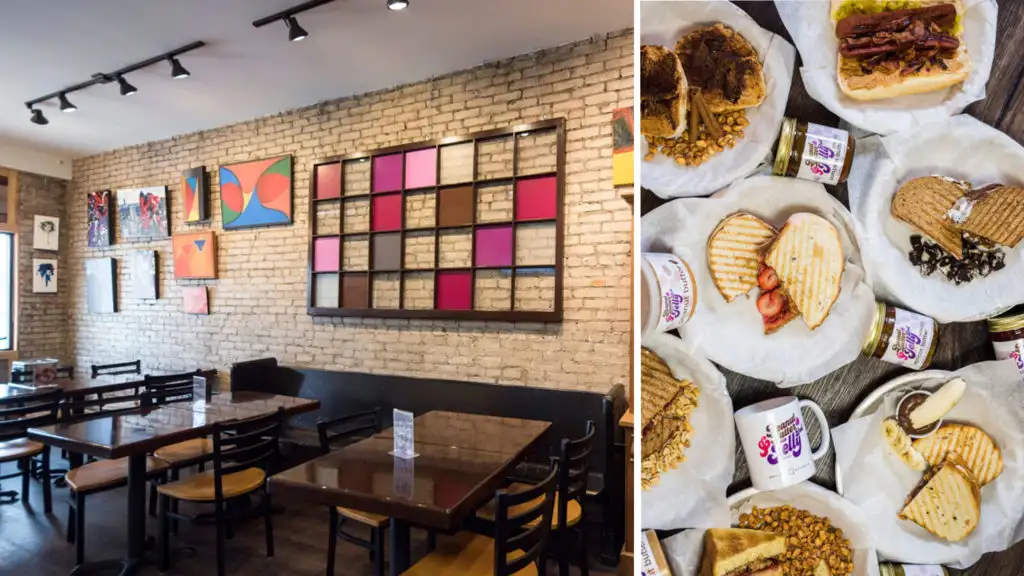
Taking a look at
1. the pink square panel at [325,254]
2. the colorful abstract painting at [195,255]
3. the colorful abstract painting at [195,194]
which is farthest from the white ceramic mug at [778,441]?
the colorful abstract painting at [195,194]

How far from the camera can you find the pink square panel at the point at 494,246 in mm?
3541

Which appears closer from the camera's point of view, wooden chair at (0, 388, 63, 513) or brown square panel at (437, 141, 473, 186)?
wooden chair at (0, 388, 63, 513)

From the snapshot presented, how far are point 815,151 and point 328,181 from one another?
3996 millimetres

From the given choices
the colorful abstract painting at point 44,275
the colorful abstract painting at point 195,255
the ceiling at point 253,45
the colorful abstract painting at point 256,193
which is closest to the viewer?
the ceiling at point 253,45

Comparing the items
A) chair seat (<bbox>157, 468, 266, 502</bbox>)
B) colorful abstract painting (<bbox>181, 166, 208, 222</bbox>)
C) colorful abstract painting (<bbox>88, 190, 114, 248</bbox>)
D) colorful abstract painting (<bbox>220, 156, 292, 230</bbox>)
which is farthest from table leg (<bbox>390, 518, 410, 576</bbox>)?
colorful abstract painting (<bbox>88, 190, 114, 248</bbox>)

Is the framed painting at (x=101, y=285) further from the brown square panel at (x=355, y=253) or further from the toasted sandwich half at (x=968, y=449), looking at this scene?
the toasted sandwich half at (x=968, y=449)

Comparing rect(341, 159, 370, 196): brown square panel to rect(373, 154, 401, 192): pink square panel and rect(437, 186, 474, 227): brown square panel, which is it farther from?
rect(437, 186, 474, 227): brown square panel

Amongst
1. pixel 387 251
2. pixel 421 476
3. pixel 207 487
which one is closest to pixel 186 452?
pixel 207 487

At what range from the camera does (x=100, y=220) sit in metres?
5.81

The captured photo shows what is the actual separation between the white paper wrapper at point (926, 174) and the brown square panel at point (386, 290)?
3391mm

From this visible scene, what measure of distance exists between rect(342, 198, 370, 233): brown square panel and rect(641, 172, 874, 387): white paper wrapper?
351 cm

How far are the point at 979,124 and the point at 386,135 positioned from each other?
3.75m

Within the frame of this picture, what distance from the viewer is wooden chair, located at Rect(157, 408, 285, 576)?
8.25 ft

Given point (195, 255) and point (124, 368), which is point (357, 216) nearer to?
point (195, 255)
